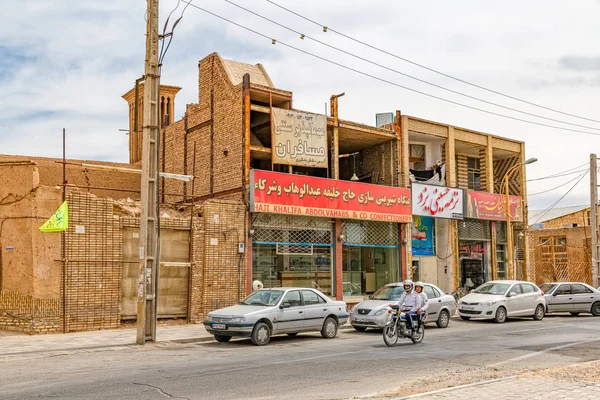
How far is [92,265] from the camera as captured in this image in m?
19.0

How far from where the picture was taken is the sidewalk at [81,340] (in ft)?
48.3

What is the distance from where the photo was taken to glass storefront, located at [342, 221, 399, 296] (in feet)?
87.6

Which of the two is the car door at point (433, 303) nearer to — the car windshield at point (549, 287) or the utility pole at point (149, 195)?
the car windshield at point (549, 287)

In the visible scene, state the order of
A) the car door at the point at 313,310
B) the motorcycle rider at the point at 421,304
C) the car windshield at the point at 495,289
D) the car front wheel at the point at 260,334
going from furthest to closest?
1. the car windshield at the point at 495,289
2. the car door at the point at 313,310
3. the motorcycle rider at the point at 421,304
4. the car front wheel at the point at 260,334

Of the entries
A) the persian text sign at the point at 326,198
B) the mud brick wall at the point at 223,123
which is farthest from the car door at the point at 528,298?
the mud brick wall at the point at 223,123

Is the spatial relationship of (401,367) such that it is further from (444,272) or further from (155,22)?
(444,272)

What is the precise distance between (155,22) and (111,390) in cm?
1051

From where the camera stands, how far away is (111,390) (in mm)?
9367

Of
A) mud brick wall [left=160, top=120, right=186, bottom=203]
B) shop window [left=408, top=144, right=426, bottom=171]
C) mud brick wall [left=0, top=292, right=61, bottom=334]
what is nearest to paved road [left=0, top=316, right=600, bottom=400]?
mud brick wall [left=0, top=292, right=61, bottom=334]

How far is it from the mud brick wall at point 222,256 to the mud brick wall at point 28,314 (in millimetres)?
5201

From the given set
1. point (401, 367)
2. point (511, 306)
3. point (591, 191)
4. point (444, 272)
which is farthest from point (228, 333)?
point (591, 191)

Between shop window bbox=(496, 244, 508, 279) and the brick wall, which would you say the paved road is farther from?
the brick wall

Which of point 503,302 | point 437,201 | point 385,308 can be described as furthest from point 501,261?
point 385,308

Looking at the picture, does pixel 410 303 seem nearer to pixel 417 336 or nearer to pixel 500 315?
pixel 417 336
